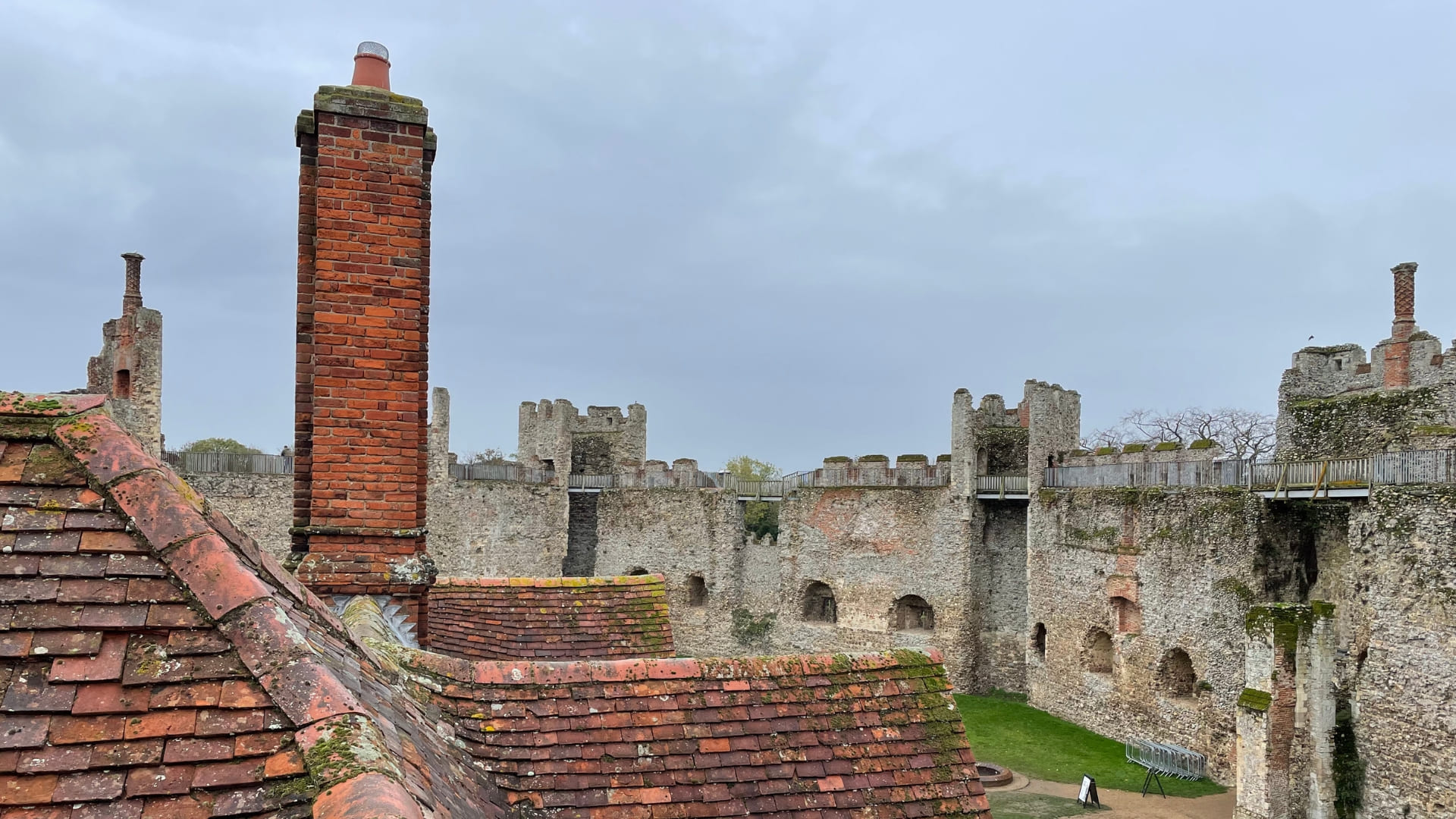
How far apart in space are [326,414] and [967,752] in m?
4.84

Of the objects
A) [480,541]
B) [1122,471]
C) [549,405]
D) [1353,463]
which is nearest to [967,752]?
[1353,463]

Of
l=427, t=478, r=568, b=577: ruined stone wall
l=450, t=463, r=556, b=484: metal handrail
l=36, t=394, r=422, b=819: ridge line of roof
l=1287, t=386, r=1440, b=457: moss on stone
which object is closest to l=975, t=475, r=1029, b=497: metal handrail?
l=1287, t=386, r=1440, b=457: moss on stone

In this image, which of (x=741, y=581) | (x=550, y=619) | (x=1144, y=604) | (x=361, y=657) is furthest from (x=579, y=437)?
(x=361, y=657)

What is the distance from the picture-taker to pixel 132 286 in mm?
20734

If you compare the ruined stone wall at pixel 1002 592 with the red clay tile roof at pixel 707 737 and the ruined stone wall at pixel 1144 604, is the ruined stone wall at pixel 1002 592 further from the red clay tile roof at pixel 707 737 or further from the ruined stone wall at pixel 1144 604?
the red clay tile roof at pixel 707 737

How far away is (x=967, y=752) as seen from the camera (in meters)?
6.19

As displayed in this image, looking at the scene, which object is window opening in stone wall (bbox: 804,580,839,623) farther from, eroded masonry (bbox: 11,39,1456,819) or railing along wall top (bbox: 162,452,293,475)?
railing along wall top (bbox: 162,452,293,475)

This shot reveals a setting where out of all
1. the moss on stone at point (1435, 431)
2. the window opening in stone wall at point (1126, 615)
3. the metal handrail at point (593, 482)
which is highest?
the moss on stone at point (1435, 431)

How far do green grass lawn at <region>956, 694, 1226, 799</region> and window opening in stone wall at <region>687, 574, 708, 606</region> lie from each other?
914 cm

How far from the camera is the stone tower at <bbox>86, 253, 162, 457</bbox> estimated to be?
20359 millimetres

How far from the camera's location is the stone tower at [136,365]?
20359 millimetres

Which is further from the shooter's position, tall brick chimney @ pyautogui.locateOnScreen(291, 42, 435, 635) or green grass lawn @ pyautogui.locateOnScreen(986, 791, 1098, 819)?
green grass lawn @ pyautogui.locateOnScreen(986, 791, 1098, 819)

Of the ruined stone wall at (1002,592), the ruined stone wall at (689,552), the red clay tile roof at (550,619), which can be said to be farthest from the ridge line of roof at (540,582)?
the ruined stone wall at (689,552)

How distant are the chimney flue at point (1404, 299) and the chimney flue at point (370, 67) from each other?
19759mm
